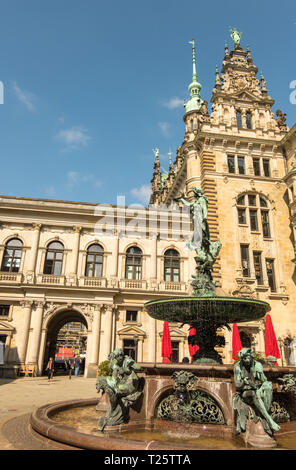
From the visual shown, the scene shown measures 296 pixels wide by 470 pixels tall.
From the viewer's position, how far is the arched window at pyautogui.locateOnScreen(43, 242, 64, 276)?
28.1m

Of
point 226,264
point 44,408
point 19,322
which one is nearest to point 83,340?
point 19,322

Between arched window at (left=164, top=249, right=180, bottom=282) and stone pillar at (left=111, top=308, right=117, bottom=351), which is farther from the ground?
arched window at (left=164, top=249, right=180, bottom=282)

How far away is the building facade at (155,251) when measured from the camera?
2589cm

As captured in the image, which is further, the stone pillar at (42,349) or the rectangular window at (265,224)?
the rectangular window at (265,224)

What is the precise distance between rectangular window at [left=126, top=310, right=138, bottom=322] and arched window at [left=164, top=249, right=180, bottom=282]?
13.5 ft

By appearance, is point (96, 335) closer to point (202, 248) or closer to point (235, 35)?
point (202, 248)

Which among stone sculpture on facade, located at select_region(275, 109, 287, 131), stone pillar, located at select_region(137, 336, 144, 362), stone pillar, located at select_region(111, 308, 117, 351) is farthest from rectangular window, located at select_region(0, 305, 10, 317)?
stone sculpture on facade, located at select_region(275, 109, 287, 131)

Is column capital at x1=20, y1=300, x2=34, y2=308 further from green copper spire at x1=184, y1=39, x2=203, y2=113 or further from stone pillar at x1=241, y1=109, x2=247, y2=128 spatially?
green copper spire at x1=184, y1=39, x2=203, y2=113

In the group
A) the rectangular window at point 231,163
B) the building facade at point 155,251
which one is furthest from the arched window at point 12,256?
the rectangular window at point 231,163

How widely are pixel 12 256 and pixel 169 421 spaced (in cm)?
2367

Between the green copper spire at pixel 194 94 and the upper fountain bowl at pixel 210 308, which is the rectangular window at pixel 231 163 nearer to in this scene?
the green copper spire at pixel 194 94

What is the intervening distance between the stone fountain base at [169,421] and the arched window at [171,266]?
2118cm

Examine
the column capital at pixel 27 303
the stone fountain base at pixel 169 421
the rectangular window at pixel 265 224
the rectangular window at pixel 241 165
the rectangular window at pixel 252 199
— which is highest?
the rectangular window at pixel 241 165

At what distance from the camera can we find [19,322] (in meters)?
25.8
